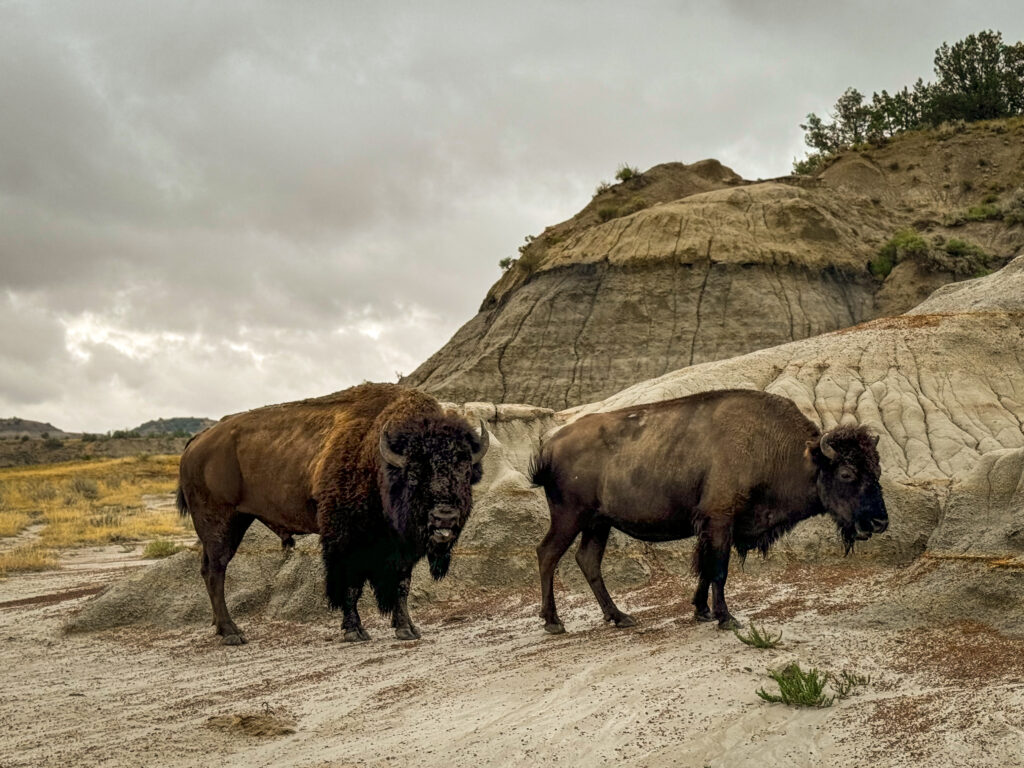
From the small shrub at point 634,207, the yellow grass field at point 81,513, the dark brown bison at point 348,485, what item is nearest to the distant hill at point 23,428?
Answer: the yellow grass field at point 81,513

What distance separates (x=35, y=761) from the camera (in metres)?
6.52

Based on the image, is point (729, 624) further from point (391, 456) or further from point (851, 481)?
point (391, 456)

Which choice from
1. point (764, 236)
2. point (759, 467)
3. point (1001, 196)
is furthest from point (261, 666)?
point (1001, 196)

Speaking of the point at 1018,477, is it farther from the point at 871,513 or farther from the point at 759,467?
the point at 759,467

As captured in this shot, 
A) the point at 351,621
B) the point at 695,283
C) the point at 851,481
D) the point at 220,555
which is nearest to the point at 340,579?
the point at 351,621

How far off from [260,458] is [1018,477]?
28.7 feet

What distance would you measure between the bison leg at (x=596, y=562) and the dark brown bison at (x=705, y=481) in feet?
0.04

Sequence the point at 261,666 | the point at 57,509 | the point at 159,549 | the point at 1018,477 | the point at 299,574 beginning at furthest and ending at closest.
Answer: the point at 57,509
the point at 159,549
the point at 299,574
the point at 1018,477
the point at 261,666

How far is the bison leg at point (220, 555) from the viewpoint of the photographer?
1129 centimetres

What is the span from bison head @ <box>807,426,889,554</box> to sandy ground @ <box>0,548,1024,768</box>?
33.4 inches

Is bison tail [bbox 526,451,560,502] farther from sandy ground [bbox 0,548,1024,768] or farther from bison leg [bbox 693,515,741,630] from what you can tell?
bison leg [bbox 693,515,741,630]

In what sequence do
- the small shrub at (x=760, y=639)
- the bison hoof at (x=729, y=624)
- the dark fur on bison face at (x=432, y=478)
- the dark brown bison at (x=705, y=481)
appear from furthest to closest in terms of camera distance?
the dark brown bison at (x=705, y=481), the dark fur on bison face at (x=432, y=478), the bison hoof at (x=729, y=624), the small shrub at (x=760, y=639)

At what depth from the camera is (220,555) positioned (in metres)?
11.7

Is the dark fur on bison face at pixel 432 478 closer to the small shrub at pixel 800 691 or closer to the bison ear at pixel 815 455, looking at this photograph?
the bison ear at pixel 815 455
